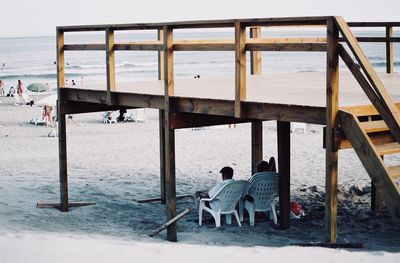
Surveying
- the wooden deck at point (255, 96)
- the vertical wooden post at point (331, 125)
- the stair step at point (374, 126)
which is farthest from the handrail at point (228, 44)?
the stair step at point (374, 126)

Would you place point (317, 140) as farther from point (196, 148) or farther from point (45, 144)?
point (45, 144)

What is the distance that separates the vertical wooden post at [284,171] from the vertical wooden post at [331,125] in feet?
8.45

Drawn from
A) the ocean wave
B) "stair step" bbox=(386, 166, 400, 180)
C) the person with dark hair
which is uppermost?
the ocean wave

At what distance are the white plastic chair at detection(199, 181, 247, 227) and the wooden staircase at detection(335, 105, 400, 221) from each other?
2.74 metres

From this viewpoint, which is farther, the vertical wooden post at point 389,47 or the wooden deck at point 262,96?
the vertical wooden post at point 389,47

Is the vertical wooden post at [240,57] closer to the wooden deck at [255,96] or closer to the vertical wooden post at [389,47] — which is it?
the wooden deck at [255,96]

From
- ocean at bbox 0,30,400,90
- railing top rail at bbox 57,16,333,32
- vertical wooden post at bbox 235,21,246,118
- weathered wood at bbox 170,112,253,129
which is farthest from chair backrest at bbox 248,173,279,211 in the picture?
ocean at bbox 0,30,400,90

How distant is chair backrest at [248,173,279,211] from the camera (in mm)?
9812

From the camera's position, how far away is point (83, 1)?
90125 millimetres

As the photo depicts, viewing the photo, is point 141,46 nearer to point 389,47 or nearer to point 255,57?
point 255,57

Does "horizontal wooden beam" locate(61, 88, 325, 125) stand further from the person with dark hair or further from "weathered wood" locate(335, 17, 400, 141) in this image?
the person with dark hair


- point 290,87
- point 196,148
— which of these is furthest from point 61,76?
point 196,148

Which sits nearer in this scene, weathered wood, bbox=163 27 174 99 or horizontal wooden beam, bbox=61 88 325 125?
horizontal wooden beam, bbox=61 88 325 125

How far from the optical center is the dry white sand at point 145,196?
21.4 feet
